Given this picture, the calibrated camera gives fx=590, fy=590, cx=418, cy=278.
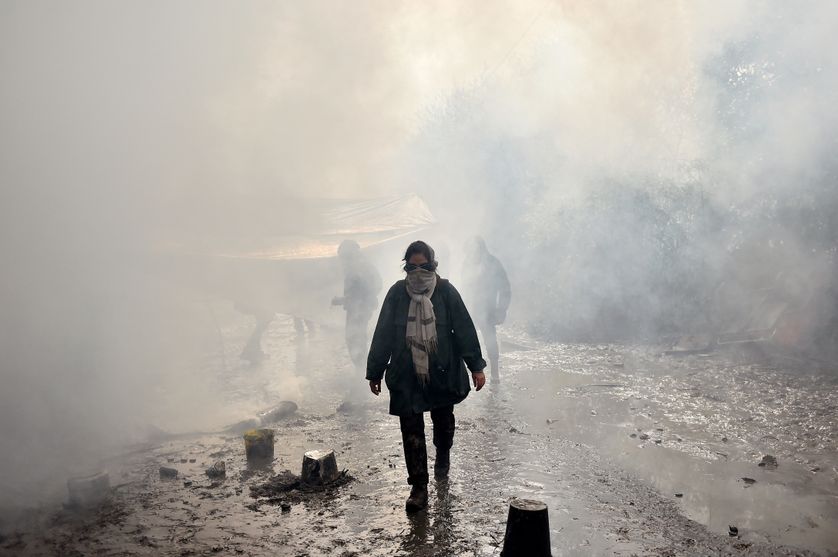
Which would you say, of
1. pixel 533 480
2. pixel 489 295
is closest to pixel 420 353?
pixel 533 480

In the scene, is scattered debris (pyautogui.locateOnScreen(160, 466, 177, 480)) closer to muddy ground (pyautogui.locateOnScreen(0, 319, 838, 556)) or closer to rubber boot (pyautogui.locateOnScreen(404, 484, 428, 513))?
muddy ground (pyautogui.locateOnScreen(0, 319, 838, 556))

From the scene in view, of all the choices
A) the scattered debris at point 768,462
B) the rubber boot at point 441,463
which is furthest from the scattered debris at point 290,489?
the scattered debris at point 768,462

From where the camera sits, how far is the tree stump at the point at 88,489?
4.32 meters

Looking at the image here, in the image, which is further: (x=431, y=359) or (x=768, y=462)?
(x=768, y=462)

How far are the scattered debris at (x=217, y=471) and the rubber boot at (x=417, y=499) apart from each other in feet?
5.66

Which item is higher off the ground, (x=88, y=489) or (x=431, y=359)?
(x=431, y=359)

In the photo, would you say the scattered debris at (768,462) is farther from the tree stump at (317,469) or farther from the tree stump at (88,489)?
the tree stump at (88,489)

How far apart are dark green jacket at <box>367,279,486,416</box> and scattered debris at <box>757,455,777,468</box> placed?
259cm

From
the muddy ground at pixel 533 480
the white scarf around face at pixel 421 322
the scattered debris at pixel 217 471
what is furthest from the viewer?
the scattered debris at pixel 217 471

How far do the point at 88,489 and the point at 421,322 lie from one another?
109 inches

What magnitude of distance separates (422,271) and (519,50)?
17528mm

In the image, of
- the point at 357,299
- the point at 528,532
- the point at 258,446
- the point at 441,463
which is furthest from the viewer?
the point at 357,299

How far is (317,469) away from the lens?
4.66m

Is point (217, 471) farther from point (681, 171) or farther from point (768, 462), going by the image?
point (681, 171)
